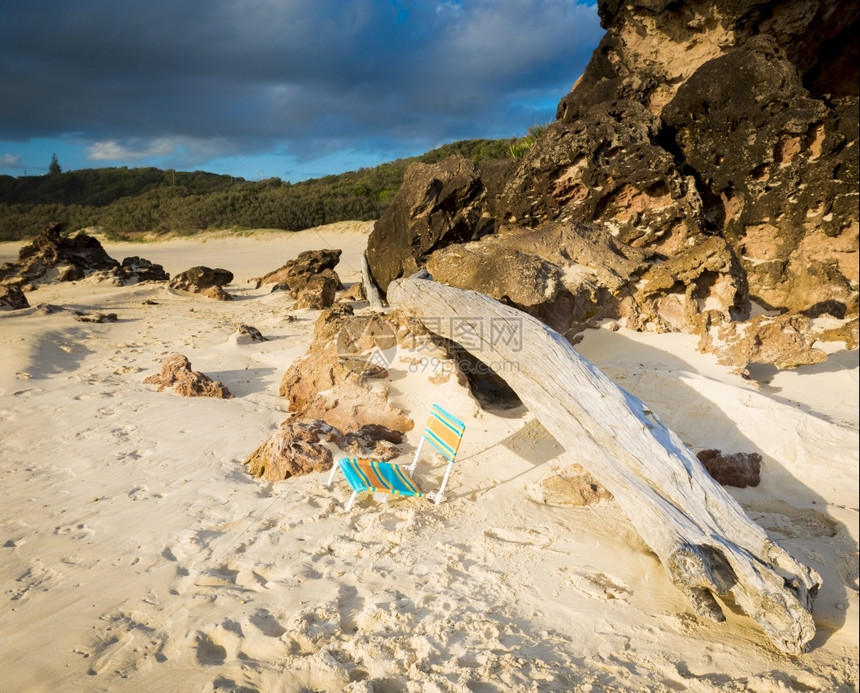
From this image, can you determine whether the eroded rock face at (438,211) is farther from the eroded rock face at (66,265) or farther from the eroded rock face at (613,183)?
the eroded rock face at (66,265)

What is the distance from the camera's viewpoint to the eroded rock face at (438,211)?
8852mm

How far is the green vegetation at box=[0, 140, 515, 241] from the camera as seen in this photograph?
29.5 meters

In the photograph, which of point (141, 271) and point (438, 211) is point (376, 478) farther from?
point (141, 271)

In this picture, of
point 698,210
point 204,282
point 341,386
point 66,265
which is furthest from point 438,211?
point 66,265

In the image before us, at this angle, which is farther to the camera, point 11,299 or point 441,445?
point 11,299

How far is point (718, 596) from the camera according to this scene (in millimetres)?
2988

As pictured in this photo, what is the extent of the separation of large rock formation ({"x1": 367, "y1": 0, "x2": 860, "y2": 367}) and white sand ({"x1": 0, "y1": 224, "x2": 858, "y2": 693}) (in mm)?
598

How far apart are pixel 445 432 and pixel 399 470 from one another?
0.52 m

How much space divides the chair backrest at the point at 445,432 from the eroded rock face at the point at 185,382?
2870mm

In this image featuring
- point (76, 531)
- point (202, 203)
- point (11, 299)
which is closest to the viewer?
point (76, 531)

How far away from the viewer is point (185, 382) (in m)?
6.33

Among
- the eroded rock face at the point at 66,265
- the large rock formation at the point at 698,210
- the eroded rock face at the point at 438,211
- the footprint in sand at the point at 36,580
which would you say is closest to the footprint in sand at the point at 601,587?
the footprint in sand at the point at 36,580

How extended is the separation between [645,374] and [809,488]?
1721 millimetres

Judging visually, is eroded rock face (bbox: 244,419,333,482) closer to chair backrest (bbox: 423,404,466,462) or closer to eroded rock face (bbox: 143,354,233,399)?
chair backrest (bbox: 423,404,466,462)
